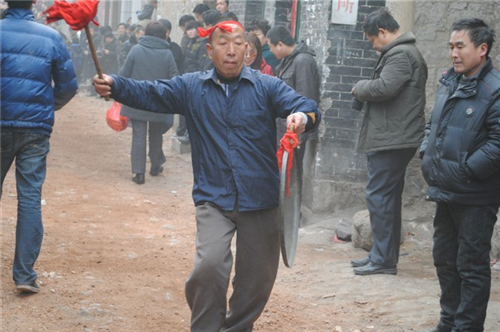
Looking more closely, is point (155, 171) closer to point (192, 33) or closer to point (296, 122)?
point (192, 33)

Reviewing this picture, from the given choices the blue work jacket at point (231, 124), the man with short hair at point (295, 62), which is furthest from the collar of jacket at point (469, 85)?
the man with short hair at point (295, 62)

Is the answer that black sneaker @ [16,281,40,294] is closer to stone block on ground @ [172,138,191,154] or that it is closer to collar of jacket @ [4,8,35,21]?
collar of jacket @ [4,8,35,21]

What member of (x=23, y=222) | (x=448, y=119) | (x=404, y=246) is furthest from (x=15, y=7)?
(x=404, y=246)

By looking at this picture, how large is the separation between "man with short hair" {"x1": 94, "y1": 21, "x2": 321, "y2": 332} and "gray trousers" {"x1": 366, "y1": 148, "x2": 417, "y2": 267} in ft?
7.66

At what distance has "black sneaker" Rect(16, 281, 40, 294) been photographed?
229 inches

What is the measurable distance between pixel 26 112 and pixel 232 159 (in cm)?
197

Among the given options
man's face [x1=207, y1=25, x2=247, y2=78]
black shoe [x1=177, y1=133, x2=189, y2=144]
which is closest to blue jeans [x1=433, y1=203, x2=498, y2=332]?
man's face [x1=207, y1=25, x2=247, y2=78]

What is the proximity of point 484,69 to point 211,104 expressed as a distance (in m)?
1.81

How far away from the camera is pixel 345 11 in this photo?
8.96m

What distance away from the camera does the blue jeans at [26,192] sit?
582cm

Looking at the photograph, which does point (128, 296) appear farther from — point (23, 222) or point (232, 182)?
point (232, 182)

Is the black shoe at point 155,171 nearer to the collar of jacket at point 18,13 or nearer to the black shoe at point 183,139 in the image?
the black shoe at point 183,139

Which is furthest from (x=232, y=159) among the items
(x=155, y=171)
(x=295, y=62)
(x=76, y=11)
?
(x=155, y=171)

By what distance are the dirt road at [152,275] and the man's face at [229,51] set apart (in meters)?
1.91
